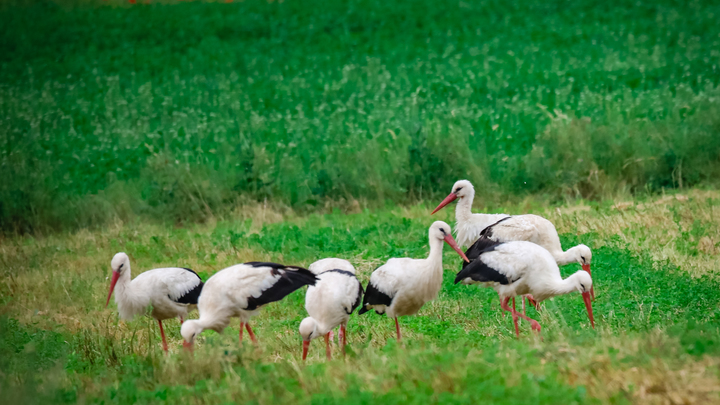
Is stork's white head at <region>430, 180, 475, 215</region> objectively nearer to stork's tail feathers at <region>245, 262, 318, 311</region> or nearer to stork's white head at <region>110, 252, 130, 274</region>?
stork's tail feathers at <region>245, 262, 318, 311</region>

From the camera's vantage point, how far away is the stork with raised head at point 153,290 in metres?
7.52

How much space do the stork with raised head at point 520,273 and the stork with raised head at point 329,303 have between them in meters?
1.25

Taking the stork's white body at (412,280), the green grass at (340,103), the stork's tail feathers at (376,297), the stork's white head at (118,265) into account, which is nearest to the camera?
the stork's white body at (412,280)

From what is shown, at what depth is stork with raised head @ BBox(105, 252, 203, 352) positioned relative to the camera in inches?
296

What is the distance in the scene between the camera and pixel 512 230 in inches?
336

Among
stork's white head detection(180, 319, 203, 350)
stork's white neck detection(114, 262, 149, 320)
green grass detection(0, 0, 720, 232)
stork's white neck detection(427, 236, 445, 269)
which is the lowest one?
green grass detection(0, 0, 720, 232)

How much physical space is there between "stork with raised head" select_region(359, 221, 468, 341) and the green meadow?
424 millimetres

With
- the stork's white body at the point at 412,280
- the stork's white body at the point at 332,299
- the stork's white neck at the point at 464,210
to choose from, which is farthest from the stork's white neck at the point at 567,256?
the stork's white body at the point at 332,299

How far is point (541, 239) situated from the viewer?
27.8ft

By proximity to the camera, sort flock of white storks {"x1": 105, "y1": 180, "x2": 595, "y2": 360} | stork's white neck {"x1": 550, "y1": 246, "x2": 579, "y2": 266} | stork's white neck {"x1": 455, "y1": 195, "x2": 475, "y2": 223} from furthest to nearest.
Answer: stork's white neck {"x1": 455, "y1": 195, "x2": 475, "y2": 223}, stork's white neck {"x1": 550, "y1": 246, "x2": 579, "y2": 266}, flock of white storks {"x1": 105, "y1": 180, "x2": 595, "y2": 360}

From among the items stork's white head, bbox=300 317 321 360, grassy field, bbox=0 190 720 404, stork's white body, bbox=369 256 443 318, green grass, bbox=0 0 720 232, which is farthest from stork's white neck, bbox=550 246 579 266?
green grass, bbox=0 0 720 232

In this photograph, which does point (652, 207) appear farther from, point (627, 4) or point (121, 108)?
point (627, 4)

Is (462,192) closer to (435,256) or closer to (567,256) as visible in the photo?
(567,256)

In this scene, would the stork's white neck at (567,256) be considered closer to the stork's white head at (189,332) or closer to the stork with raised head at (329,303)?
the stork with raised head at (329,303)
